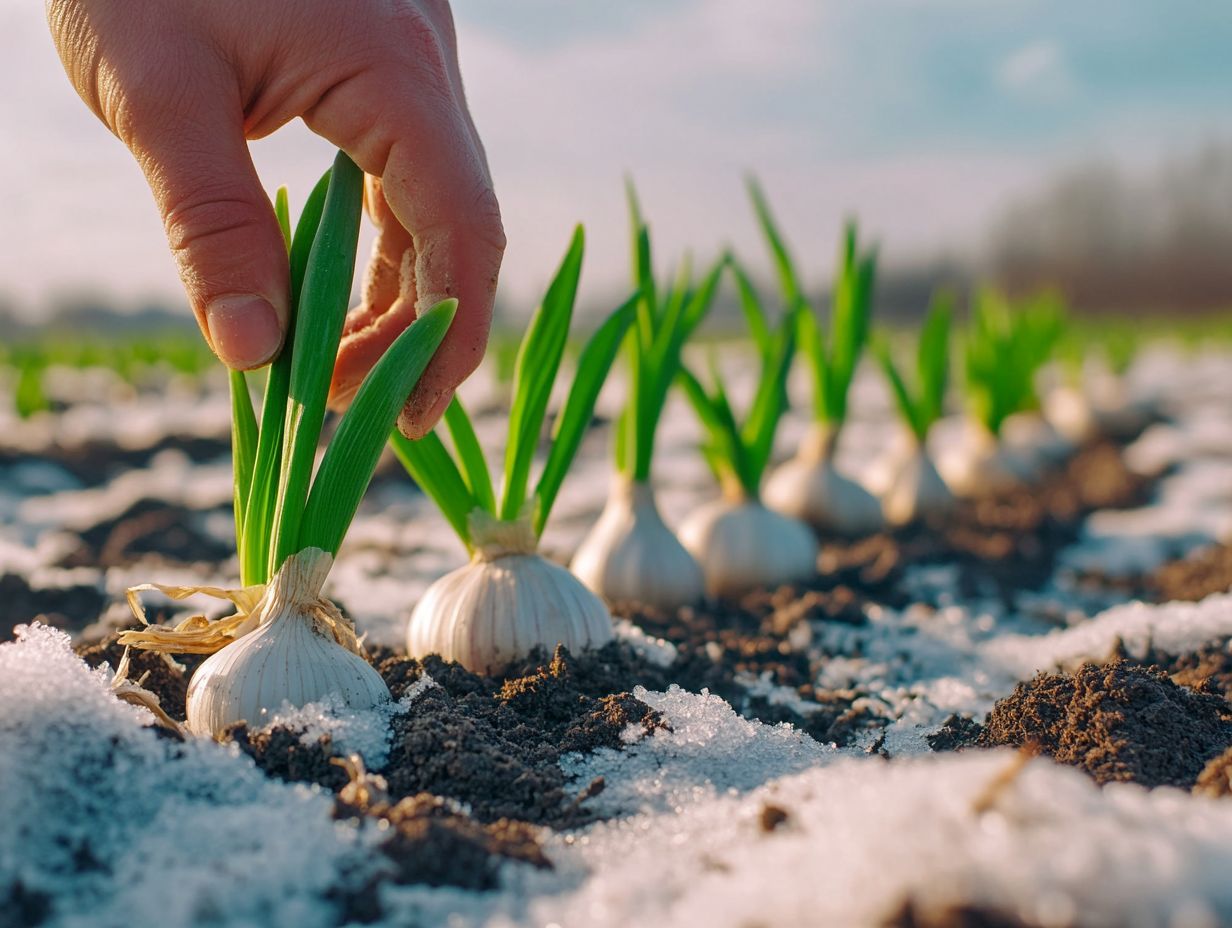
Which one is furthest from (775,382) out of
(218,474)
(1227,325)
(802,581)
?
(1227,325)

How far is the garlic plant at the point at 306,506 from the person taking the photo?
4.57 feet

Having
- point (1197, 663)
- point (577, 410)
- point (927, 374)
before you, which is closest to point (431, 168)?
A: point (577, 410)

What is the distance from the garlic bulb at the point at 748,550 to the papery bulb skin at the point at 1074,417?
3897 mm

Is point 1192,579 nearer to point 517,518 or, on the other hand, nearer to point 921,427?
point 921,427

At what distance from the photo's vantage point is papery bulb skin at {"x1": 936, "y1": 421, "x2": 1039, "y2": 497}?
14.5 feet

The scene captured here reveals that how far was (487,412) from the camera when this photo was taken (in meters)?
7.52

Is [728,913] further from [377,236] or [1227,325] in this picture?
[1227,325]

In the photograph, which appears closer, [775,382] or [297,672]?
[297,672]

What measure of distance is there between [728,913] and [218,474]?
4478mm

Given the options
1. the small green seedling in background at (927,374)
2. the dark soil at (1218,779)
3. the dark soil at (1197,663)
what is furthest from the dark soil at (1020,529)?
the dark soil at (1218,779)

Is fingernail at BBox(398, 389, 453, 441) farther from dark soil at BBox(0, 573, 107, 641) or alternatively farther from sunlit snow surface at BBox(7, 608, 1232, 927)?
dark soil at BBox(0, 573, 107, 641)

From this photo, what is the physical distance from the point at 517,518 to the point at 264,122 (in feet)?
2.77

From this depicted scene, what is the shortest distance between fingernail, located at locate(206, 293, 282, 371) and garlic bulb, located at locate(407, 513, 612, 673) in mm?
585

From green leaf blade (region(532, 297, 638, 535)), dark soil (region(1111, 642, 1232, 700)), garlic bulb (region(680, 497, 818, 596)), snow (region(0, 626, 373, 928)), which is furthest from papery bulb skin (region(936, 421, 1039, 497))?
snow (region(0, 626, 373, 928))
